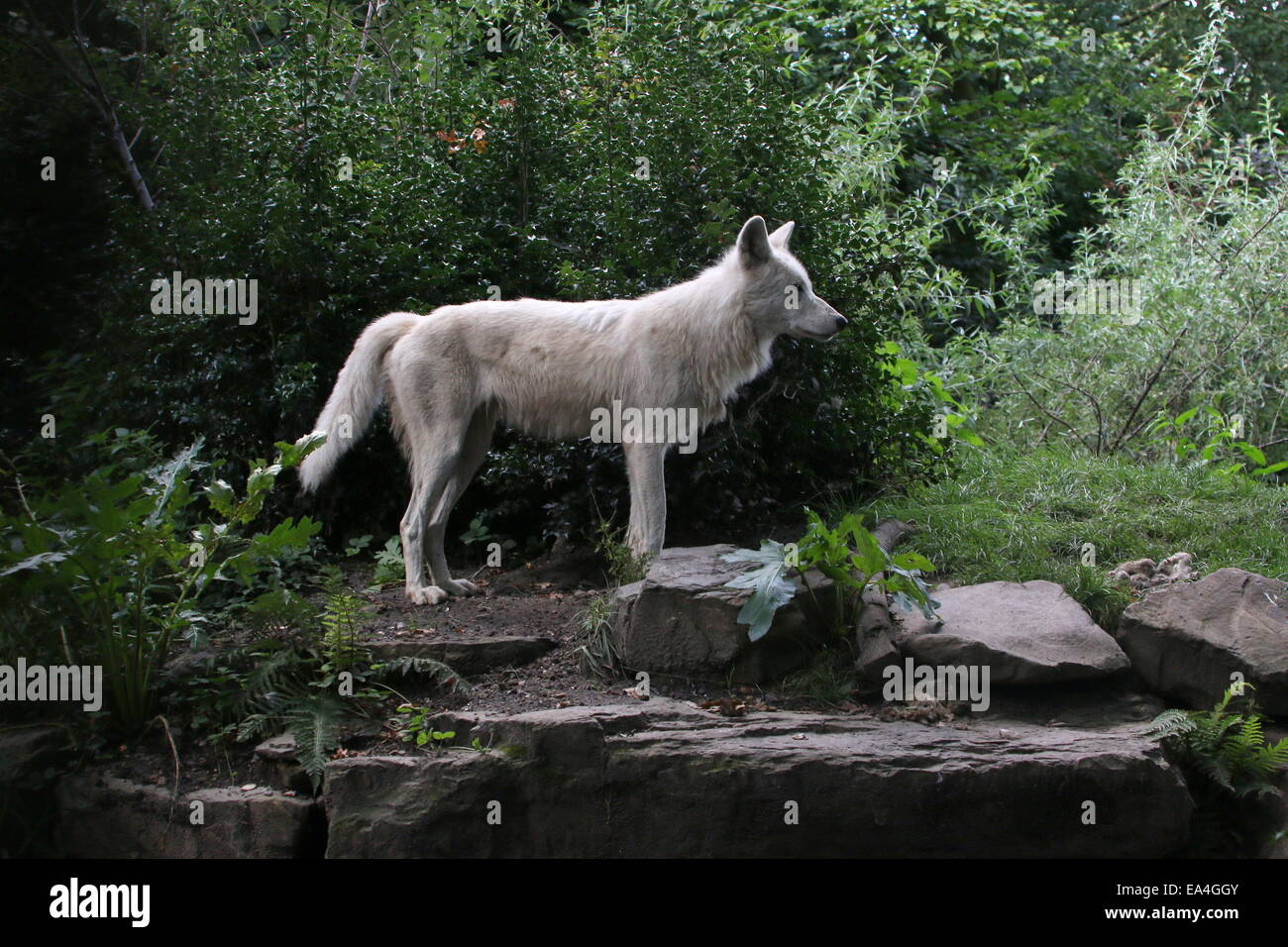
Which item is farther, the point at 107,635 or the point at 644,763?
the point at 107,635

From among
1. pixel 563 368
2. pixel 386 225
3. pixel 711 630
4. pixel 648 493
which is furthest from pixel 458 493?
pixel 386 225

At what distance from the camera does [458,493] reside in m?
6.39

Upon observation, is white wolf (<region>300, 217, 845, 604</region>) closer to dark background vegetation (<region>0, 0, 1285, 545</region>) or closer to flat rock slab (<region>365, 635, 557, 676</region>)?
dark background vegetation (<region>0, 0, 1285, 545</region>)

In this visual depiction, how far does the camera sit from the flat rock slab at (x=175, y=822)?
4242 millimetres

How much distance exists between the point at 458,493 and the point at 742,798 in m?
2.87

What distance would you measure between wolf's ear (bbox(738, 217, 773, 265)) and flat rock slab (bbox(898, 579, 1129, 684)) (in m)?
2.06

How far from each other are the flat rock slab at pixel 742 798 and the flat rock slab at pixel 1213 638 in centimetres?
67

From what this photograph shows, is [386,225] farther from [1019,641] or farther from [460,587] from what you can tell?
[1019,641]

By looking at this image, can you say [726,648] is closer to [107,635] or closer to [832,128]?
[107,635]

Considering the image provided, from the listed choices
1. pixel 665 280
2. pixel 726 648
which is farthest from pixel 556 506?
pixel 726 648

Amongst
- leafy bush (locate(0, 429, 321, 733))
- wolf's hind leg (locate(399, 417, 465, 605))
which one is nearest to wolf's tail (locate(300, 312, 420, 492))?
wolf's hind leg (locate(399, 417, 465, 605))

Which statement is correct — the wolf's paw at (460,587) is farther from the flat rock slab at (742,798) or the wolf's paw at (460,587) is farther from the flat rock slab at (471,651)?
the flat rock slab at (742,798)
